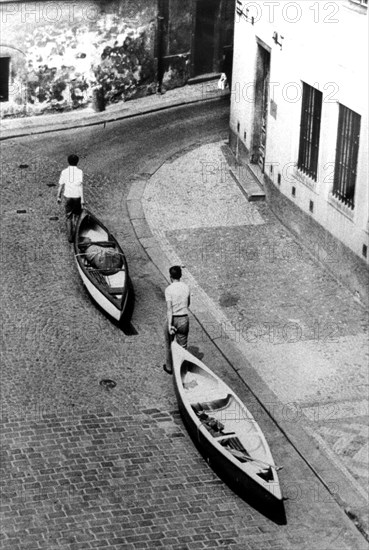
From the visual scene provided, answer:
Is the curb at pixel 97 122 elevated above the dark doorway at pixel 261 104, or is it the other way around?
the dark doorway at pixel 261 104

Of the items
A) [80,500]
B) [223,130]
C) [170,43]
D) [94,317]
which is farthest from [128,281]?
[170,43]

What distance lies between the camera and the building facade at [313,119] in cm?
2434

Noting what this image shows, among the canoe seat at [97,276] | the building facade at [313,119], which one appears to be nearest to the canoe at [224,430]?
the canoe seat at [97,276]

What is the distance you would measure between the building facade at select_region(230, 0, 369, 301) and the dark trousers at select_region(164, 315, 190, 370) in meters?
4.55

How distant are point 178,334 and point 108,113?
1703cm

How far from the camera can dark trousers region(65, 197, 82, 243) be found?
89.5 ft

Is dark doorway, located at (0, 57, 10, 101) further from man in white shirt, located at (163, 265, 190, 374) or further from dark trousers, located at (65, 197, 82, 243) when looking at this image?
man in white shirt, located at (163, 265, 190, 374)

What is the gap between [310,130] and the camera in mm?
27125

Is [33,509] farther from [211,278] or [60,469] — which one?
[211,278]

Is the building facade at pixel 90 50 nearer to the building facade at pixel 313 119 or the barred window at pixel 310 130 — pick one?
the building facade at pixel 313 119

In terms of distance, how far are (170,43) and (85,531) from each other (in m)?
24.4

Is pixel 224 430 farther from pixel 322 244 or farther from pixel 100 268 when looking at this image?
pixel 322 244

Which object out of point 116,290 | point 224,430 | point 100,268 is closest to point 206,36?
point 100,268

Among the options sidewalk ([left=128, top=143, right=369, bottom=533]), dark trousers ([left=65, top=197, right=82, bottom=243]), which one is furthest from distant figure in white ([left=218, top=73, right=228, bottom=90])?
dark trousers ([left=65, top=197, right=82, bottom=243])
